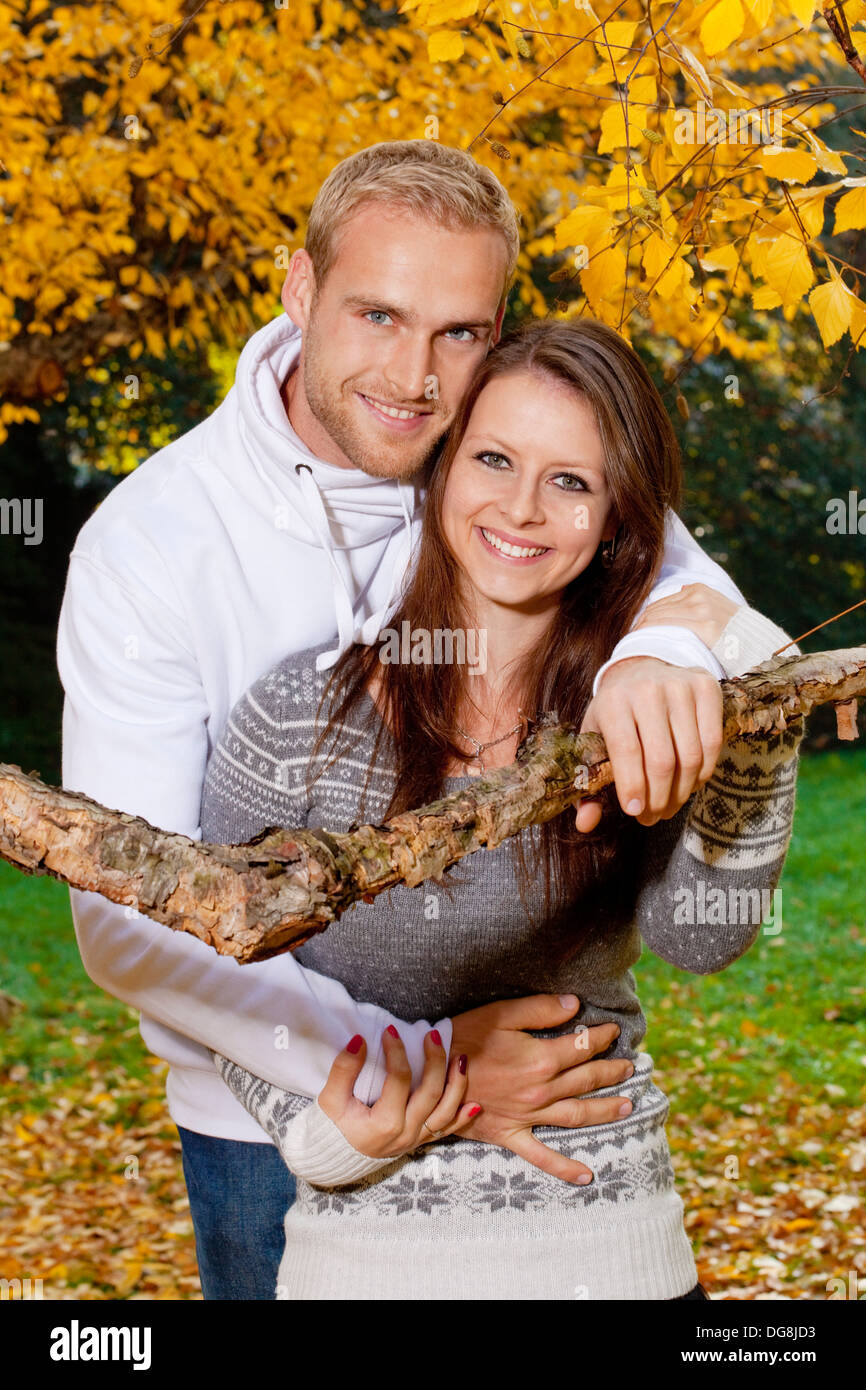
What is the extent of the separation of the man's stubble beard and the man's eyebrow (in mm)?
106

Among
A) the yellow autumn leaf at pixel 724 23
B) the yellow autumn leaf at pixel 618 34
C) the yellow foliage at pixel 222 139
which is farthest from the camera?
the yellow foliage at pixel 222 139

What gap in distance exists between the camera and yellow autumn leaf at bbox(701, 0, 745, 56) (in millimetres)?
1400

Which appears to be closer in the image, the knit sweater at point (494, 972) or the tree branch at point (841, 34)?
the tree branch at point (841, 34)

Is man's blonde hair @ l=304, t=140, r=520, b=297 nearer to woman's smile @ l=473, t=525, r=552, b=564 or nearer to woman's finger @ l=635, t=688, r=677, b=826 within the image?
woman's smile @ l=473, t=525, r=552, b=564

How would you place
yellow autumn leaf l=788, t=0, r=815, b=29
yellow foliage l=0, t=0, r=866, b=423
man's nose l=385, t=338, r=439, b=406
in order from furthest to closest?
yellow foliage l=0, t=0, r=866, b=423 < man's nose l=385, t=338, r=439, b=406 < yellow autumn leaf l=788, t=0, r=815, b=29

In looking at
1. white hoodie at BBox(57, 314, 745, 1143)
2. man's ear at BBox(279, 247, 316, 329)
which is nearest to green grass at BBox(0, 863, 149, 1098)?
white hoodie at BBox(57, 314, 745, 1143)

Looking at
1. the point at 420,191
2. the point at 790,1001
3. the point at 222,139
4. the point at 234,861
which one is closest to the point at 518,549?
the point at 420,191

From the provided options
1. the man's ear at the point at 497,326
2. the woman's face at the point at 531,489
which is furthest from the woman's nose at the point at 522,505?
the man's ear at the point at 497,326

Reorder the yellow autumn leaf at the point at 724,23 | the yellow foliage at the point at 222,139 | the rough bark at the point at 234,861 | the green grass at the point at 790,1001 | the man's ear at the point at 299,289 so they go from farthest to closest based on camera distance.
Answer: the green grass at the point at 790,1001
the yellow foliage at the point at 222,139
the man's ear at the point at 299,289
the yellow autumn leaf at the point at 724,23
the rough bark at the point at 234,861

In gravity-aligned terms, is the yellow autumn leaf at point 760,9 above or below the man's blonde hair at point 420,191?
below

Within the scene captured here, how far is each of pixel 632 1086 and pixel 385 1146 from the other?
0.37m

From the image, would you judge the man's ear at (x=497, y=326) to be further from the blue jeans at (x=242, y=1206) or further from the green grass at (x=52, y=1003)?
the green grass at (x=52, y=1003)

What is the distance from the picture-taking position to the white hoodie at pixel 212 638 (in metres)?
1.67

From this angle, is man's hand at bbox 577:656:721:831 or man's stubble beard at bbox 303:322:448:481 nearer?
man's hand at bbox 577:656:721:831
